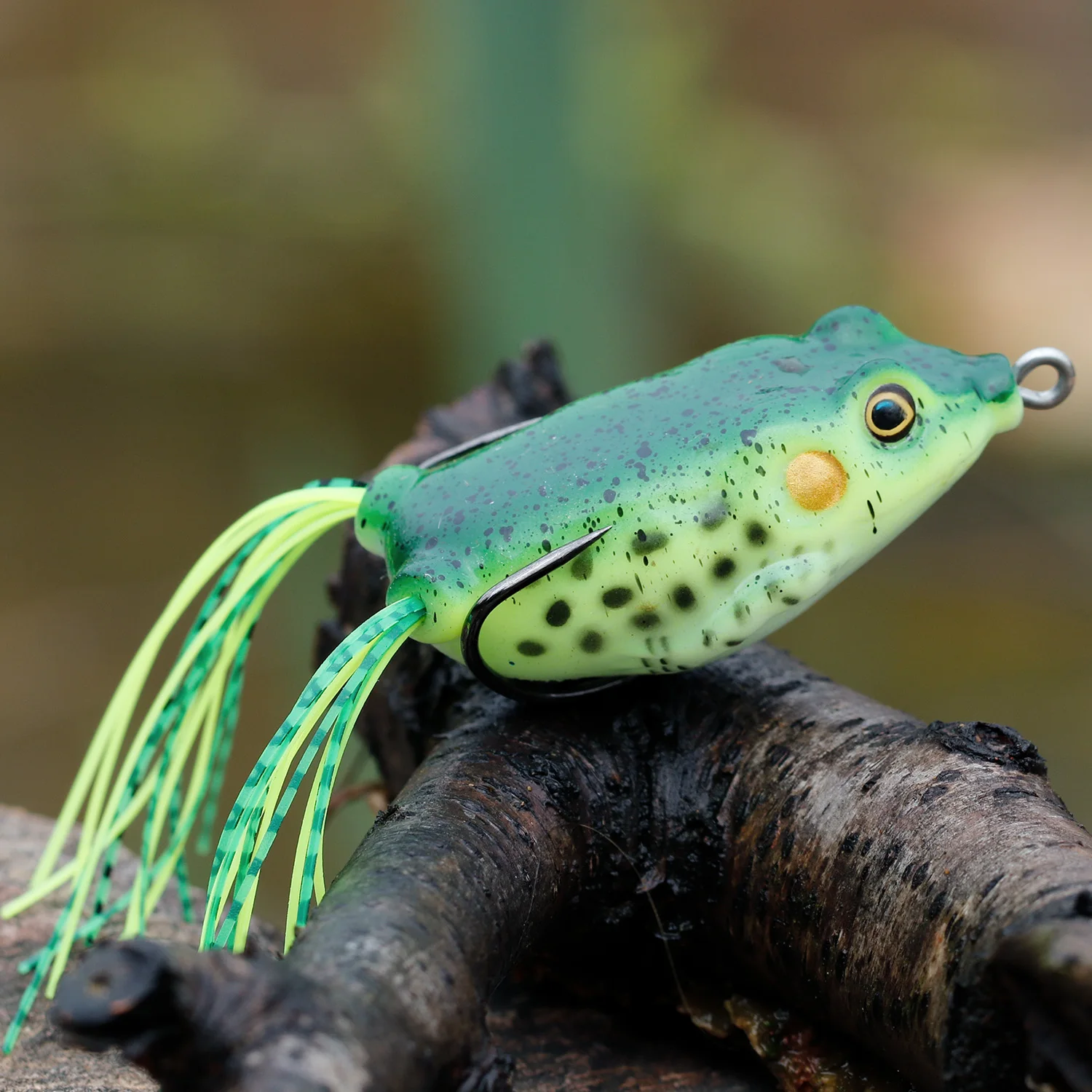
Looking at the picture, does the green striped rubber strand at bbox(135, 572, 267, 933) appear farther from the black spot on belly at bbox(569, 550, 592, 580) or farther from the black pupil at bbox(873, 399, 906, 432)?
the black pupil at bbox(873, 399, 906, 432)

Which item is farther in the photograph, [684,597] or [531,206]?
[531,206]

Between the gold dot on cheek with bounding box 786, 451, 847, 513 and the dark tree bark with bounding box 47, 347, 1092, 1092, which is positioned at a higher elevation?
the gold dot on cheek with bounding box 786, 451, 847, 513

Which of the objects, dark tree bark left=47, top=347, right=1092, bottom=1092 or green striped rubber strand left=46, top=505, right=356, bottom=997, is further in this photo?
green striped rubber strand left=46, top=505, right=356, bottom=997

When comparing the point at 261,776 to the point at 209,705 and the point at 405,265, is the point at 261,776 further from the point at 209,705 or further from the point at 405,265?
the point at 405,265

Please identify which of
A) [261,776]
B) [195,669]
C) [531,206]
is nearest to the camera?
[261,776]

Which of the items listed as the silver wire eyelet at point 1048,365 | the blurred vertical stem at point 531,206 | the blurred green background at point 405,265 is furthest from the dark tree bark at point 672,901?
the blurred green background at point 405,265

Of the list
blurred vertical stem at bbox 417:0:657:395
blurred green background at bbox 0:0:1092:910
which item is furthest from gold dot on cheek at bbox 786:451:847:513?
blurred green background at bbox 0:0:1092:910

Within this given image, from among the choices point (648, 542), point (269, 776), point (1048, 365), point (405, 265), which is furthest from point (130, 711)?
point (405, 265)
